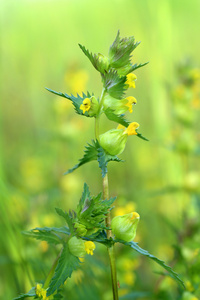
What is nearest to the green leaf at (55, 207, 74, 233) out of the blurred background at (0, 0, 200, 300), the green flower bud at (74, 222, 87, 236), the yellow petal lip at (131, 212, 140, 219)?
the green flower bud at (74, 222, 87, 236)

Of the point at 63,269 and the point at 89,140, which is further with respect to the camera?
the point at 89,140

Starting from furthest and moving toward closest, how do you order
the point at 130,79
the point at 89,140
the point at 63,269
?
the point at 89,140, the point at 130,79, the point at 63,269

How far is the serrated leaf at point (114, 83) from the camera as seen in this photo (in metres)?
0.68

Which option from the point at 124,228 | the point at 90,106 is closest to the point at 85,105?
the point at 90,106

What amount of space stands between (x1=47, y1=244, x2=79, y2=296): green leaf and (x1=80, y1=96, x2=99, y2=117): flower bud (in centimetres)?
23

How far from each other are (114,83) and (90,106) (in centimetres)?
6

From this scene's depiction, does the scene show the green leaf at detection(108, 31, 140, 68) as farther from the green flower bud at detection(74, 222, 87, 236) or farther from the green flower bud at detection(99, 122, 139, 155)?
the green flower bud at detection(74, 222, 87, 236)

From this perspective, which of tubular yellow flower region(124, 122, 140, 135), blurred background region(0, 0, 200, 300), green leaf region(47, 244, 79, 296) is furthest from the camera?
blurred background region(0, 0, 200, 300)

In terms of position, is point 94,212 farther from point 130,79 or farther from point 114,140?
point 130,79

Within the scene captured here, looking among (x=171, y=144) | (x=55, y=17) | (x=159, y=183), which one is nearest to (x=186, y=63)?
(x=171, y=144)

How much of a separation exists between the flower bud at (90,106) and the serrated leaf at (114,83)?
3 centimetres

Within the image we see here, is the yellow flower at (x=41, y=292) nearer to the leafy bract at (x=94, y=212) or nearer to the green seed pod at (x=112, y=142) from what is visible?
the leafy bract at (x=94, y=212)

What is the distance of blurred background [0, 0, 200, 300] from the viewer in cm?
115

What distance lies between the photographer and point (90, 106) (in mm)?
676
